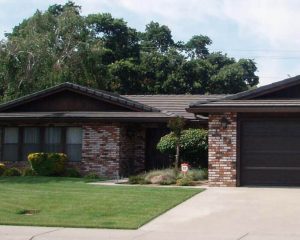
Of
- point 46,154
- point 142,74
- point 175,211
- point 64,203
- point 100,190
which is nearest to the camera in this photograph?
point 175,211

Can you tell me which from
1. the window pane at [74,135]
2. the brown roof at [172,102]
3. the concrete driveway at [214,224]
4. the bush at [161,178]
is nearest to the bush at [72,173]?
the window pane at [74,135]

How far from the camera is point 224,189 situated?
18797 mm

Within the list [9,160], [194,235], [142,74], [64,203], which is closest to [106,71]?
[142,74]

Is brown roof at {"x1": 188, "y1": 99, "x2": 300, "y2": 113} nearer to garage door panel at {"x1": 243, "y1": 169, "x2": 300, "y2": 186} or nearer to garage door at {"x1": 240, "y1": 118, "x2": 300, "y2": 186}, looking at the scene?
garage door at {"x1": 240, "y1": 118, "x2": 300, "y2": 186}

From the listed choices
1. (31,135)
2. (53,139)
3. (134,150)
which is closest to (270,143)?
(134,150)

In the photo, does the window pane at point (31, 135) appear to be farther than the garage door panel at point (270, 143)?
Yes

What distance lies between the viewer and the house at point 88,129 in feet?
78.5

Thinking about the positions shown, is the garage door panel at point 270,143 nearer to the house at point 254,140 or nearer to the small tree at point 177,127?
the house at point 254,140

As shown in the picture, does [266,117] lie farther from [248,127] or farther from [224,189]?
[224,189]

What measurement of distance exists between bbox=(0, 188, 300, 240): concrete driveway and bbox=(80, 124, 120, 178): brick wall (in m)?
7.73

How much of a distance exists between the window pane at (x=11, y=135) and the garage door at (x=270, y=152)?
399 inches

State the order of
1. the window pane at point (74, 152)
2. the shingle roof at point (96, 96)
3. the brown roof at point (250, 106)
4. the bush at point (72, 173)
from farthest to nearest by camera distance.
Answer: the window pane at point (74, 152), the shingle roof at point (96, 96), the bush at point (72, 173), the brown roof at point (250, 106)

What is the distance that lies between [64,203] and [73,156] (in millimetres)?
9870

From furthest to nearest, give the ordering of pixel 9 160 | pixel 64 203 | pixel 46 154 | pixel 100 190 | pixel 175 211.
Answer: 1. pixel 9 160
2. pixel 46 154
3. pixel 100 190
4. pixel 64 203
5. pixel 175 211
